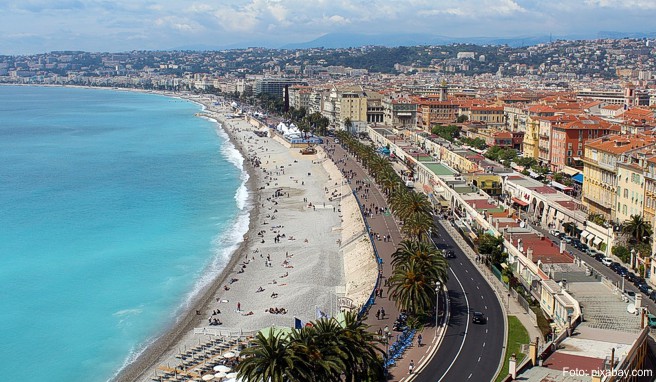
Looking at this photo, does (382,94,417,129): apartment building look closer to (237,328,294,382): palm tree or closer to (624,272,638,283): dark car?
(624,272,638,283): dark car

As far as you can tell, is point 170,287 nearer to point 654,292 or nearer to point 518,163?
point 654,292

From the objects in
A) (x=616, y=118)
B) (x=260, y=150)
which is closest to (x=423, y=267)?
(x=616, y=118)

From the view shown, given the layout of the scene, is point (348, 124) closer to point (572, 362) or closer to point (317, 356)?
point (572, 362)

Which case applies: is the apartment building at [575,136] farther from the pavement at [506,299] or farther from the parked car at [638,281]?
the parked car at [638,281]

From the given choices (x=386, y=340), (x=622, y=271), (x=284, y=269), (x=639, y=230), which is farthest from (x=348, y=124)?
(x=386, y=340)

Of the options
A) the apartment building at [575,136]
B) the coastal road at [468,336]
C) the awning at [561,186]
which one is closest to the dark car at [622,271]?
the coastal road at [468,336]

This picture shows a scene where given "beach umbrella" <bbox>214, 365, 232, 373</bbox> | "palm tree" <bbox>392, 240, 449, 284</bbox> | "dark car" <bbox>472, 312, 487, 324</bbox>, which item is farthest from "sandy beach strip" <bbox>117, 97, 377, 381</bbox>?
"dark car" <bbox>472, 312, 487, 324</bbox>
